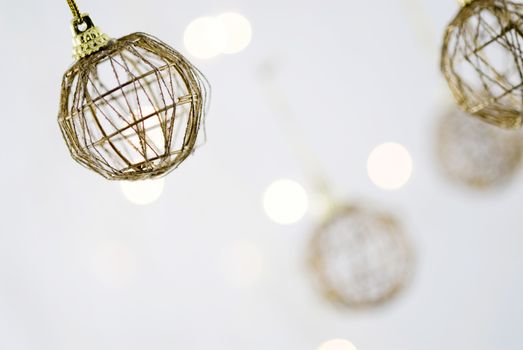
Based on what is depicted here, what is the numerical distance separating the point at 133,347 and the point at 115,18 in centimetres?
113

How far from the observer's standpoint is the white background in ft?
6.72

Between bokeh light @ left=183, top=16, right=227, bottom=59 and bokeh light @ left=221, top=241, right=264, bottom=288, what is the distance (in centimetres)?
71

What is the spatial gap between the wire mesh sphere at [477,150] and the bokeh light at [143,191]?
0.98m

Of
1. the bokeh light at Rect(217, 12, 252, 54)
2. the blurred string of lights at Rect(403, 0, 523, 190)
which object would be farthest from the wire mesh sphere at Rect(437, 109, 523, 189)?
the bokeh light at Rect(217, 12, 252, 54)

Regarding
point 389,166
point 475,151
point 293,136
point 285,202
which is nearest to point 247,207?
point 285,202

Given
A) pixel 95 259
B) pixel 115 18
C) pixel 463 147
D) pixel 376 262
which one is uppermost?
pixel 115 18

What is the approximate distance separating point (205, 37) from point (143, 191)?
584 mm

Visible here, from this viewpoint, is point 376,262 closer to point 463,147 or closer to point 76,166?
point 463,147

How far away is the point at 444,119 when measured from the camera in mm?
2031

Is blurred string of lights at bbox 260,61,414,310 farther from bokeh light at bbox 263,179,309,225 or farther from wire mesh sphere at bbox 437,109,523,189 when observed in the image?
bokeh light at bbox 263,179,309,225

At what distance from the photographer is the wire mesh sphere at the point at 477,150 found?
185 centimetres

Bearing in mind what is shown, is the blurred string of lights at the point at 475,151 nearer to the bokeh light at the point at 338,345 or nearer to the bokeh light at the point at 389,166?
the bokeh light at the point at 389,166

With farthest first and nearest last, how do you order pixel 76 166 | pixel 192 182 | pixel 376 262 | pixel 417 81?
1. pixel 417 81
2. pixel 192 182
3. pixel 76 166
4. pixel 376 262

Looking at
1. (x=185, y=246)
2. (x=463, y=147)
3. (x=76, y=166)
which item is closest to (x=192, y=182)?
(x=185, y=246)
